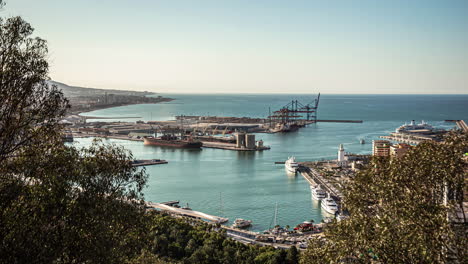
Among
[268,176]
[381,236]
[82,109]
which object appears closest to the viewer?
[381,236]

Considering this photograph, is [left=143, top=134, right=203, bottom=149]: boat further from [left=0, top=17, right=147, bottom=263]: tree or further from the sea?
[left=0, top=17, right=147, bottom=263]: tree

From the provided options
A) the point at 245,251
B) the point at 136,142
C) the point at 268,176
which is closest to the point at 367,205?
the point at 245,251

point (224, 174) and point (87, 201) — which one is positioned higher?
point (87, 201)

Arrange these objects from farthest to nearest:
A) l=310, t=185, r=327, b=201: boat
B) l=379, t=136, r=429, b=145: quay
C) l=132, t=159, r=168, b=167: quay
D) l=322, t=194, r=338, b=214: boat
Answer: l=379, t=136, r=429, b=145: quay < l=132, t=159, r=168, b=167: quay < l=310, t=185, r=327, b=201: boat < l=322, t=194, r=338, b=214: boat

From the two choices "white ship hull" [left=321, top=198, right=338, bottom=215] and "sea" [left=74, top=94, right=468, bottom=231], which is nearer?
"white ship hull" [left=321, top=198, right=338, bottom=215]

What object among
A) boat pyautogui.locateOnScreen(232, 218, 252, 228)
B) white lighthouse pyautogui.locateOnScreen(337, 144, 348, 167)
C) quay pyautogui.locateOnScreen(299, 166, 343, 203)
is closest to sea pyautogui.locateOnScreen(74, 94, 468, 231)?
boat pyautogui.locateOnScreen(232, 218, 252, 228)

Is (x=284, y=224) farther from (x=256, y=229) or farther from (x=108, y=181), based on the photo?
(x=108, y=181)

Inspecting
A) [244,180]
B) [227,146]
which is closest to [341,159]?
[244,180]
